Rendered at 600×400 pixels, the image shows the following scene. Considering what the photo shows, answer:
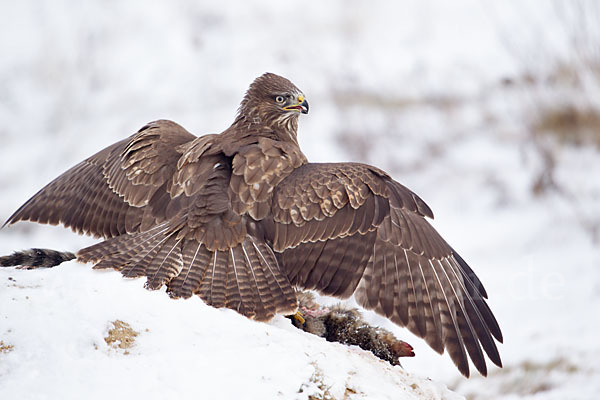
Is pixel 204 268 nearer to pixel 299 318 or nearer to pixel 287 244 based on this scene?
pixel 287 244

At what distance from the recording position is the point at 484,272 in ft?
33.9

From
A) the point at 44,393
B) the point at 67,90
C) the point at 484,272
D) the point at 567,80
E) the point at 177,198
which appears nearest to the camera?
the point at 44,393

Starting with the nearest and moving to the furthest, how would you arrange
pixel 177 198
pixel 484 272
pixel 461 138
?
pixel 177 198, pixel 484 272, pixel 461 138

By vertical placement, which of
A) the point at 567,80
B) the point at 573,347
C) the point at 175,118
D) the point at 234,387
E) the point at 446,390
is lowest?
the point at 234,387

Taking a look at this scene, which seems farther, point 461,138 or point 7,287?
point 461,138

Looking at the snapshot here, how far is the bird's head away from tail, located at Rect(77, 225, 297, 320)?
5.71 ft

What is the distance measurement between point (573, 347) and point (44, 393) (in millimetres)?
6087

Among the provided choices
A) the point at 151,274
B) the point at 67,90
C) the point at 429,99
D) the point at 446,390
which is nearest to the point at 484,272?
the point at 429,99

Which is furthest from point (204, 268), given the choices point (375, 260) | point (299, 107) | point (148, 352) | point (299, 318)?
point (299, 107)

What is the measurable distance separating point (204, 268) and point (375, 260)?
116 centimetres

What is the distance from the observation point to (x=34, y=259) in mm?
4746

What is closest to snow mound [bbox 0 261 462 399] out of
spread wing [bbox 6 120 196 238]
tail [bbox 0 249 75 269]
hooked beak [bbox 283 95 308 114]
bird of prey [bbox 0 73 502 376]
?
bird of prey [bbox 0 73 502 376]

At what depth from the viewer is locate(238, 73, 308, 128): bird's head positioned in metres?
5.83

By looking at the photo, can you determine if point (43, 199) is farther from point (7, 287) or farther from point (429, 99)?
point (429, 99)
